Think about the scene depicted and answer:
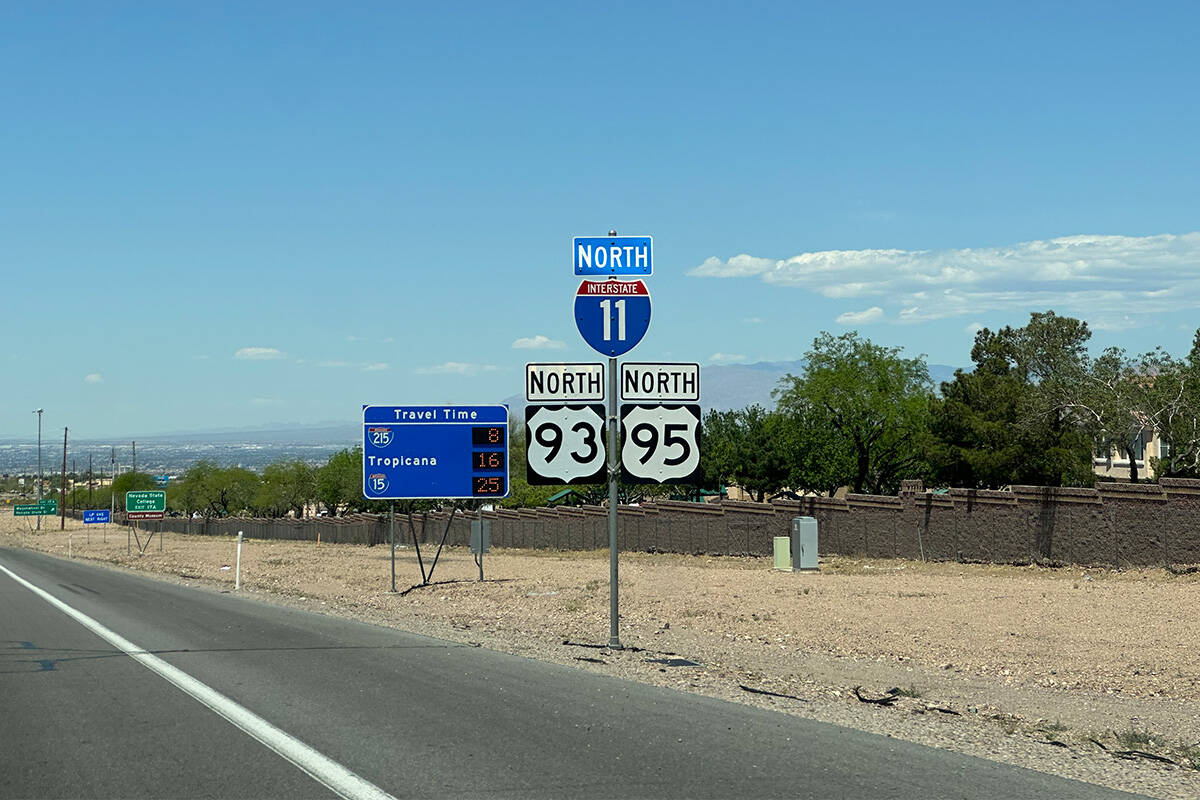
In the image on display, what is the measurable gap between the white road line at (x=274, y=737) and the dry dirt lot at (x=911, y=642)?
12.4 feet

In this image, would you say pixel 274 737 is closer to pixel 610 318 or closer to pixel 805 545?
pixel 610 318

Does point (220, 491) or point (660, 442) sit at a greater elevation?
point (660, 442)

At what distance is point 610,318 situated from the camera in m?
13.7

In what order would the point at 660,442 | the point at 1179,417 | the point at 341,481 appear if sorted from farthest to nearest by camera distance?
the point at 341,481 < the point at 1179,417 < the point at 660,442

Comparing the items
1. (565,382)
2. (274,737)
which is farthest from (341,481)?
(274,737)

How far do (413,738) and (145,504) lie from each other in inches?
2615

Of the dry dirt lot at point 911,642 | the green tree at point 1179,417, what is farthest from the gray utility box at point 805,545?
the green tree at point 1179,417

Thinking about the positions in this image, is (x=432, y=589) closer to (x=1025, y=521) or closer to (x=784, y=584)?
(x=784, y=584)

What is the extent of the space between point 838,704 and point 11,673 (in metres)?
8.45

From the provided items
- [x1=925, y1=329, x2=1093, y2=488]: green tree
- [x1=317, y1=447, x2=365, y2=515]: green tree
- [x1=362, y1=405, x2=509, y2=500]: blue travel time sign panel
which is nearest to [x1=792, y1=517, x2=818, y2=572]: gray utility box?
[x1=362, y1=405, x2=509, y2=500]: blue travel time sign panel

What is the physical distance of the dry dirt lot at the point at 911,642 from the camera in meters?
9.75

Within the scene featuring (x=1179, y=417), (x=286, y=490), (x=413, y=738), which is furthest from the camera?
(x=286, y=490)

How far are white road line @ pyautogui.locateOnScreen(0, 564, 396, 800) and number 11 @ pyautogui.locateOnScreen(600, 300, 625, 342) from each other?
5448mm

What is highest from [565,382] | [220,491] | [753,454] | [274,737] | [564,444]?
[753,454]
